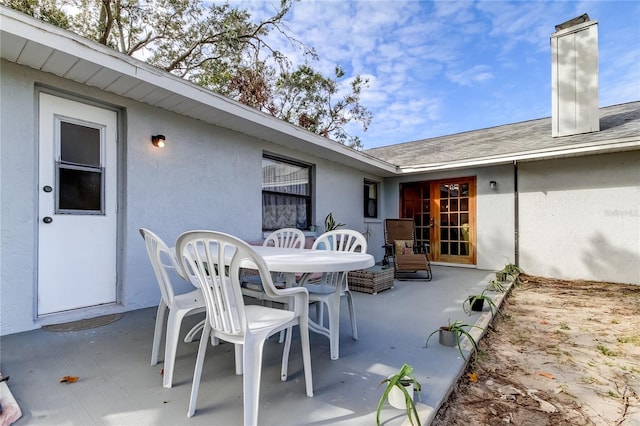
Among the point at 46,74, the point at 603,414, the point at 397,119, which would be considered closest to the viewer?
the point at 603,414

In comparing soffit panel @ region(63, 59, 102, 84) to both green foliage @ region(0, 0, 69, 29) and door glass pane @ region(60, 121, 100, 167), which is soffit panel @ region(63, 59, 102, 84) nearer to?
door glass pane @ region(60, 121, 100, 167)

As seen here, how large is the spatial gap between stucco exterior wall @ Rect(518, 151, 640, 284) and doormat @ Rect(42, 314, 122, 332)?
7.02 m

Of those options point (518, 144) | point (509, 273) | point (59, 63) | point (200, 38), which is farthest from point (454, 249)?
point (200, 38)

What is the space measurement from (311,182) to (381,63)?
5579 mm

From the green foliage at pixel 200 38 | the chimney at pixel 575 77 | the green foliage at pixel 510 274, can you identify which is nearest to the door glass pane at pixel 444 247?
the green foliage at pixel 510 274

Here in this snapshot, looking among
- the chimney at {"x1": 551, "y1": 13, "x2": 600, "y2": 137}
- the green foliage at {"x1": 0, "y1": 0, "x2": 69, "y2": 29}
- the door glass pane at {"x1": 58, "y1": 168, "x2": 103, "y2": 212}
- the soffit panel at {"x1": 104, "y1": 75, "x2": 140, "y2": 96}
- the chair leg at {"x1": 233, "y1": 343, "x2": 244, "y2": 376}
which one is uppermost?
the green foliage at {"x1": 0, "y1": 0, "x2": 69, "y2": 29}

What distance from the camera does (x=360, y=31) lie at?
26.8 ft

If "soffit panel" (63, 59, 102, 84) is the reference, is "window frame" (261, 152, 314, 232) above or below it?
below

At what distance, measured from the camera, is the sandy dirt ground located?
5.52ft

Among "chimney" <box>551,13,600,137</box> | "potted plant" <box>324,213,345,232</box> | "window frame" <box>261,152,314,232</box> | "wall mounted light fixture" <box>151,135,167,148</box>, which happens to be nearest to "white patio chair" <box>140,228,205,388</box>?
"wall mounted light fixture" <box>151,135,167,148</box>

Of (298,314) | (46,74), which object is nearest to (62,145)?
(46,74)

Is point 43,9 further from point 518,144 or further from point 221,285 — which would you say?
point 518,144

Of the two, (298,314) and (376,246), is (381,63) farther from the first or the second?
(298,314)

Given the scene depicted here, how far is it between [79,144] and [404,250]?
5.21 meters
